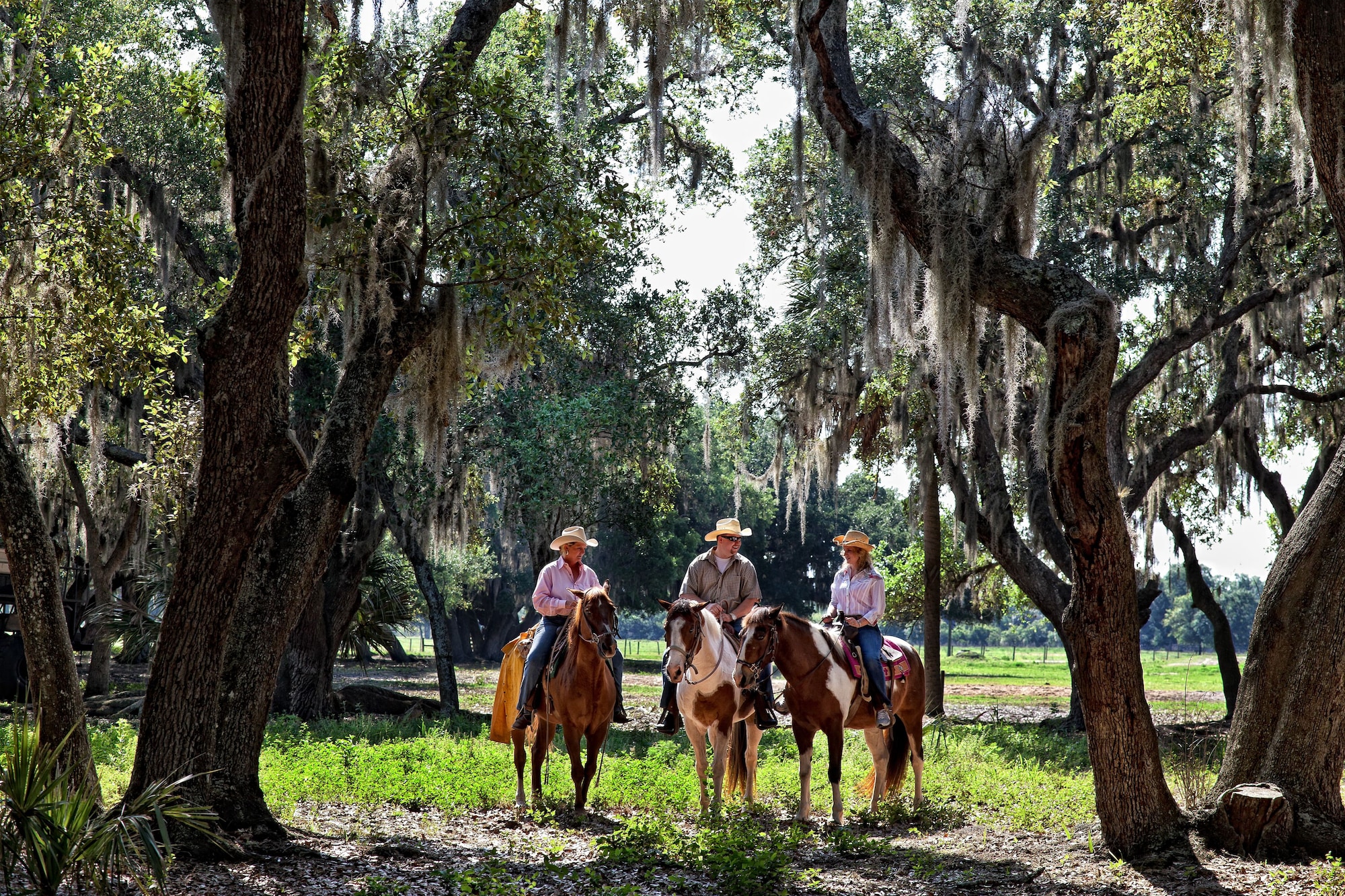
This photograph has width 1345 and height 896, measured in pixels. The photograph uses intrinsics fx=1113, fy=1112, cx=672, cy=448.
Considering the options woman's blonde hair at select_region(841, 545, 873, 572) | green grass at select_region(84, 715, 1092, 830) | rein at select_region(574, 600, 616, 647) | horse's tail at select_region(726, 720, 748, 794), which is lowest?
green grass at select_region(84, 715, 1092, 830)

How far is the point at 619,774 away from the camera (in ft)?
35.8

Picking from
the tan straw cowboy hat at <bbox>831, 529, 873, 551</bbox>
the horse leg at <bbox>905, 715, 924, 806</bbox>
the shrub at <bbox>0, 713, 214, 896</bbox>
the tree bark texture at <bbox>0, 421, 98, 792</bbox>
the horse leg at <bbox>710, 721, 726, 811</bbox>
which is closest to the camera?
the shrub at <bbox>0, 713, 214, 896</bbox>

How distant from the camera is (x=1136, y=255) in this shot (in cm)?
1603

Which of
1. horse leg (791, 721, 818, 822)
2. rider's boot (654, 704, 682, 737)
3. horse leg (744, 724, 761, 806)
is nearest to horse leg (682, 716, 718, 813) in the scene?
rider's boot (654, 704, 682, 737)

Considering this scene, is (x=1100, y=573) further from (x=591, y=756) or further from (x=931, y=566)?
(x=931, y=566)

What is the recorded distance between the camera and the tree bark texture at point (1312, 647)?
6.70 metres

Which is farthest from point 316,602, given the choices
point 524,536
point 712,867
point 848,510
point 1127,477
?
point 848,510

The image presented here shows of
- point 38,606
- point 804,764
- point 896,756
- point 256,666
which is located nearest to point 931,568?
point 896,756

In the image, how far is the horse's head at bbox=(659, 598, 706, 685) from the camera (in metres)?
8.36

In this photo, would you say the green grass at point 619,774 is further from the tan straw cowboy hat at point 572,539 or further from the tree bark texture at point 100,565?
the tree bark texture at point 100,565

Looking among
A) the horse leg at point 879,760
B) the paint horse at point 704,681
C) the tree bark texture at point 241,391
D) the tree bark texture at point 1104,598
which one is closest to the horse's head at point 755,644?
the paint horse at point 704,681

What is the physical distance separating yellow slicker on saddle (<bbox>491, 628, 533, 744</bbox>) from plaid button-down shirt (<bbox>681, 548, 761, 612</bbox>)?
4.88ft

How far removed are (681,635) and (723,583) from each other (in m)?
1.45

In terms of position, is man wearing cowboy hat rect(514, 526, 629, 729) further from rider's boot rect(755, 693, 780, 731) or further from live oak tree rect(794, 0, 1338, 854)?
live oak tree rect(794, 0, 1338, 854)
